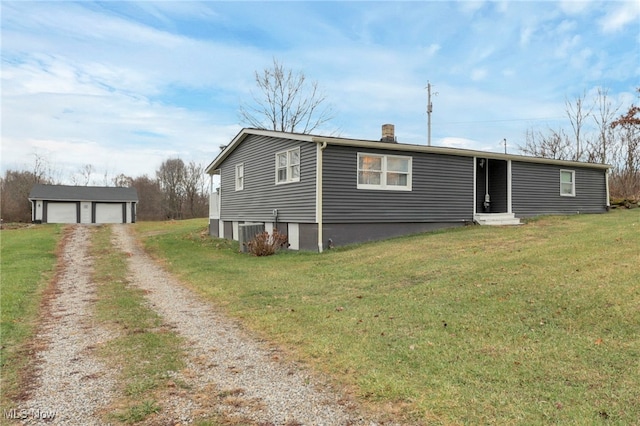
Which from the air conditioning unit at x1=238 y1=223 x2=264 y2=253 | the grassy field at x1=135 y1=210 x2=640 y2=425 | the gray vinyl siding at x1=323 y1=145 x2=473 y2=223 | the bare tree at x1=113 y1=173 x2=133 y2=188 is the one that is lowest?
the grassy field at x1=135 y1=210 x2=640 y2=425

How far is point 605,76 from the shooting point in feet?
99.6

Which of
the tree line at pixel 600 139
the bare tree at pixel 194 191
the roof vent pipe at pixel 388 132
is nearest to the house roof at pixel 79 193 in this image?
the bare tree at pixel 194 191

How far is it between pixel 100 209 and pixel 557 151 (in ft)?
138

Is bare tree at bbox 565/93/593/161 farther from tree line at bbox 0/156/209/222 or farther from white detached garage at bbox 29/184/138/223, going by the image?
tree line at bbox 0/156/209/222

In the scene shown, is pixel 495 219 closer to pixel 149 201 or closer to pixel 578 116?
pixel 578 116

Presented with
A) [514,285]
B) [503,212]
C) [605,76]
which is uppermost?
[605,76]

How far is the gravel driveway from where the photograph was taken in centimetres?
307

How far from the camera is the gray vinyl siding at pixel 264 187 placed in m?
13.4

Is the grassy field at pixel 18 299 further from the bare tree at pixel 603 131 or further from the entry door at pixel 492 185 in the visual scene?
the bare tree at pixel 603 131

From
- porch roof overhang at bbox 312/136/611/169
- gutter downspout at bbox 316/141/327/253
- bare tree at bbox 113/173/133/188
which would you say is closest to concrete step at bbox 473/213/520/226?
porch roof overhang at bbox 312/136/611/169

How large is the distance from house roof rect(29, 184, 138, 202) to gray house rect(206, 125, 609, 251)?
84.4ft

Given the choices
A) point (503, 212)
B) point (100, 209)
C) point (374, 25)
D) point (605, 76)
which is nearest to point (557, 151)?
point (605, 76)

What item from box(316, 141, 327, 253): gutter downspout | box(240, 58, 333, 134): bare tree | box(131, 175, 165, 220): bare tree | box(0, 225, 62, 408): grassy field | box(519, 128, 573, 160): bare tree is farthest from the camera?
box(131, 175, 165, 220): bare tree

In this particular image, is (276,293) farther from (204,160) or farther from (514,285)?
(204,160)
